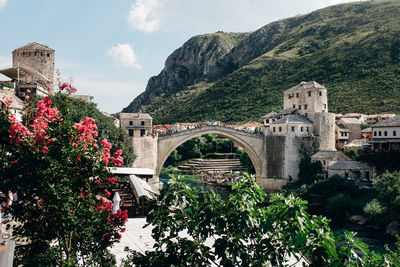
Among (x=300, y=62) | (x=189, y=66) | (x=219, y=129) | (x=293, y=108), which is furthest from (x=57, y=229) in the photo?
(x=189, y=66)

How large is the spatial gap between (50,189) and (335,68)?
64.5 m

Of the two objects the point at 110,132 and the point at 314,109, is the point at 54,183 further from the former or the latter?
the point at 314,109

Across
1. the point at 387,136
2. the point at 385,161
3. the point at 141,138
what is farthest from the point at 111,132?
the point at 387,136

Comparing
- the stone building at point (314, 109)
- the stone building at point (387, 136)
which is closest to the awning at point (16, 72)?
the stone building at point (314, 109)

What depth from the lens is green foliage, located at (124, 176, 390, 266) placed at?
4129mm

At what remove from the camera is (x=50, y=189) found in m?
4.56

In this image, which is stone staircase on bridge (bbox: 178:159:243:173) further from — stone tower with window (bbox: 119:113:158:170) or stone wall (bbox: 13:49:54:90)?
stone wall (bbox: 13:49:54:90)

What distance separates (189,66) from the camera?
446ft

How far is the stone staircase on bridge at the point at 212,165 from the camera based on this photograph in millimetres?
56156

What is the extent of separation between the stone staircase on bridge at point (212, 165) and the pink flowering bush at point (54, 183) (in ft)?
165

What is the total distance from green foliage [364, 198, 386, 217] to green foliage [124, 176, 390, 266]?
2215cm

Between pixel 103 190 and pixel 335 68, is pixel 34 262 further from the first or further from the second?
pixel 335 68

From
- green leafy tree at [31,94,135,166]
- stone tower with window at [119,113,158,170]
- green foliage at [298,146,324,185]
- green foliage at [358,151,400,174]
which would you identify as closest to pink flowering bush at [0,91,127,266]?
green leafy tree at [31,94,135,166]

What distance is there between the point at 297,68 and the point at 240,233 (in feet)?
241
